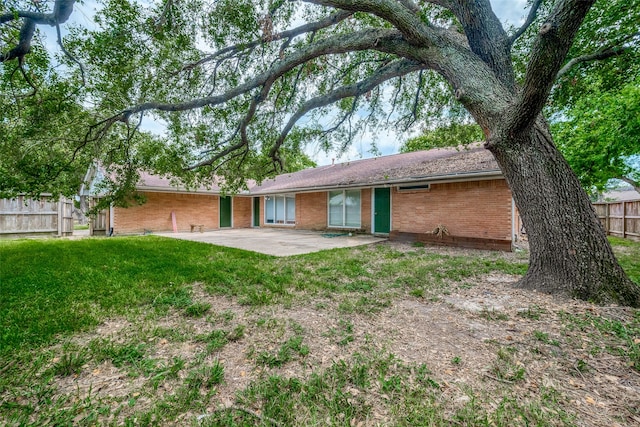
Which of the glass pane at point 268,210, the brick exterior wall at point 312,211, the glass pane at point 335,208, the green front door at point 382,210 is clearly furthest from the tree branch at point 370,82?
the glass pane at point 268,210

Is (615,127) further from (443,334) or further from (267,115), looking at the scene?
(267,115)

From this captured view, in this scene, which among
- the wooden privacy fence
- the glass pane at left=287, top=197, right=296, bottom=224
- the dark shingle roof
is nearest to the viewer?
the dark shingle roof

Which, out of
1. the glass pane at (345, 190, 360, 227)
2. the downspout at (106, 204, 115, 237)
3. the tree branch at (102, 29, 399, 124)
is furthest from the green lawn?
the glass pane at (345, 190, 360, 227)

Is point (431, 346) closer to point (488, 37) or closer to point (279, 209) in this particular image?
point (488, 37)

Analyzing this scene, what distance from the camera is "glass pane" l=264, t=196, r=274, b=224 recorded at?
53.2ft

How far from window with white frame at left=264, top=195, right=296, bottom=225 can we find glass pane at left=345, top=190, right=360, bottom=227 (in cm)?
357

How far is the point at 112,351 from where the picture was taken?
2393 mm

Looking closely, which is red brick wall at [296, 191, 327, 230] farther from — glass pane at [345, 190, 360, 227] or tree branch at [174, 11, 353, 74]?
tree branch at [174, 11, 353, 74]

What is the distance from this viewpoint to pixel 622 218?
10438mm

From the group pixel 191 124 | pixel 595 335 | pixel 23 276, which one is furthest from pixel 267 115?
pixel 595 335

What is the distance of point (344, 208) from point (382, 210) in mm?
2019

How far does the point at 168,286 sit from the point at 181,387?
2659mm

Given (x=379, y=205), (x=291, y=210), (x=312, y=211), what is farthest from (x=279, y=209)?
(x=379, y=205)

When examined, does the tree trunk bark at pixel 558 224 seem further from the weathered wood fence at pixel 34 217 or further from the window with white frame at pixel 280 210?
the weathered wood fence at pixel 34 217
